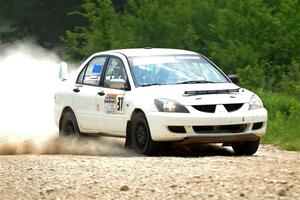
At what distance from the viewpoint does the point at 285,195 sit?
8.70m

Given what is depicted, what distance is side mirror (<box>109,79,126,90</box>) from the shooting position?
1384cm

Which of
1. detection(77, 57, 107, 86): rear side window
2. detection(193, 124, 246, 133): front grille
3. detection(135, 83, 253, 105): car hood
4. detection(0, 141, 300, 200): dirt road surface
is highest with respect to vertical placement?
detection(77, 57, 107, 86): rear side window

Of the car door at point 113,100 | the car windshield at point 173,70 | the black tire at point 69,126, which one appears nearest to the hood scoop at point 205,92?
the car windshield at point 173,70

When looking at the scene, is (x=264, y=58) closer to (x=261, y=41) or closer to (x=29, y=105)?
(x=261, y=41)

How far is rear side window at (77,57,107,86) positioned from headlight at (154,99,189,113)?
2.00 m

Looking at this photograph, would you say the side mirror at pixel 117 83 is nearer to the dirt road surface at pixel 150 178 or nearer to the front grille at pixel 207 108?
the front grille at pixel 207 108

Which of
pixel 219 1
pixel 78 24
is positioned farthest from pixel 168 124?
pixel 78 24

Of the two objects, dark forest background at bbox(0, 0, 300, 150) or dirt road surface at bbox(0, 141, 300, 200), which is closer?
dirt road surface at bbox(0, 141, 300, 200)

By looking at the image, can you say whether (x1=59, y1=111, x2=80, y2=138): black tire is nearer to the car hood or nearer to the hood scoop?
the car hood

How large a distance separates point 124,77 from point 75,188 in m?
4.72

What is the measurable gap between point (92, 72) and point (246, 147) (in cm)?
284

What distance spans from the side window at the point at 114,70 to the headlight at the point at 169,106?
132cm

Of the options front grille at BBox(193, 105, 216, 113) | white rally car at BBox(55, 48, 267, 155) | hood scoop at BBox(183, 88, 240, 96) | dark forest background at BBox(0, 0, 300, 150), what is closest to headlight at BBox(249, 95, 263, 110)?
white rally car at BBox(55, 48, 267, 155)

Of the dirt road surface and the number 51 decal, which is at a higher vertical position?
the number 51 decal
